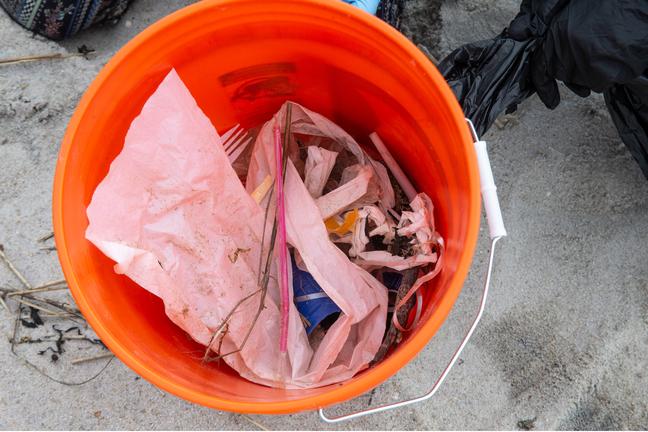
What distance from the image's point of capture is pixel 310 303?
2.78ft

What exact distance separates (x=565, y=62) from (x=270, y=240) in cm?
51

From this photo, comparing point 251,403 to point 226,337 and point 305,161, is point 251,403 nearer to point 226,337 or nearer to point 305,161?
point 226,337

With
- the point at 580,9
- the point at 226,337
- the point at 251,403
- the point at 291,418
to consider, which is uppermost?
the point at 580,9

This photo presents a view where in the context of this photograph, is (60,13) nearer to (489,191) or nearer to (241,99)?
(241,99)

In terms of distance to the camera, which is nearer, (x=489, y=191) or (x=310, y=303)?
(x=489, y=191)

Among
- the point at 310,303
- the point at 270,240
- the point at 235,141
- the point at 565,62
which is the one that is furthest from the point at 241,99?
the point at 565,62

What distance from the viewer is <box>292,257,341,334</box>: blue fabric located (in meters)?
0.84

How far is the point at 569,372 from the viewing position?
1022 millimetres

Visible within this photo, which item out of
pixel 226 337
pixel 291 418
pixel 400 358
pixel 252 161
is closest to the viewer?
pixel 400 358

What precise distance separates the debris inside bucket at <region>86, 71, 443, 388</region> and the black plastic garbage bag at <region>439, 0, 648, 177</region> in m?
0.19

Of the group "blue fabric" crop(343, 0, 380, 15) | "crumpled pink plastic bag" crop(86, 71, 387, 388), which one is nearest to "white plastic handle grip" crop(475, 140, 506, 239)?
"crumpled pink plastic bag" crop(86, 71, 387, 388)

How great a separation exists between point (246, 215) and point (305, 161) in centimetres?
15

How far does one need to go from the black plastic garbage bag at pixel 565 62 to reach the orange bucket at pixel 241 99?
0.18 m

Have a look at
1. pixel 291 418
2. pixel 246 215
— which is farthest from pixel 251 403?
pixel 291 418
